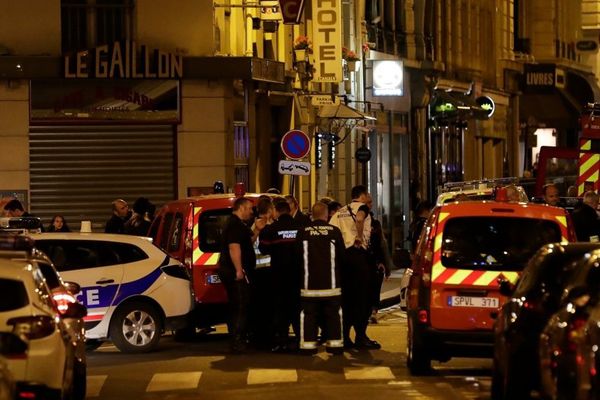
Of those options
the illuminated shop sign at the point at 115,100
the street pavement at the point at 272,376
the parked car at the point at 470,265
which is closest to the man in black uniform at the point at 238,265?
Result: the street pavement at the point at 272,376

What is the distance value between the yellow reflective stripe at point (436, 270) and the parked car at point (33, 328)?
4372 mm

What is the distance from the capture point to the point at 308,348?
18938mm

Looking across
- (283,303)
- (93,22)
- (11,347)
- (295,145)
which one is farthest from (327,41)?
(11,347)

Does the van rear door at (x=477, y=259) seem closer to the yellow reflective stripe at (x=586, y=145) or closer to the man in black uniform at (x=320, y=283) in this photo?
the man in black uniform at (x=320, y=283)

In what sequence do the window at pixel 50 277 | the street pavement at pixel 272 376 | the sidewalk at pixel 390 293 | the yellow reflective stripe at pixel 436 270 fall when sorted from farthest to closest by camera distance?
the sidewalk at pixel 390 293
the yellow reflective stripe at pixel 436 270
the street pavement at pixel 272 376
the window at pixel 50 277

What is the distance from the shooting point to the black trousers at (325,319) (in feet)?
61.6

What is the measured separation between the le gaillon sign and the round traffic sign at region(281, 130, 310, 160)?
84.5 inches

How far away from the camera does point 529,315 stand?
12.8 m

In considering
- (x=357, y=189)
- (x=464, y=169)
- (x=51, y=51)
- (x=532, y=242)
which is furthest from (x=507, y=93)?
(x=532, y=242)

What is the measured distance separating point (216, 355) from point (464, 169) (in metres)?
37.3

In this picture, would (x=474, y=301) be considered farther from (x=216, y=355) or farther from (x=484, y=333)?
(x=216, y=355)

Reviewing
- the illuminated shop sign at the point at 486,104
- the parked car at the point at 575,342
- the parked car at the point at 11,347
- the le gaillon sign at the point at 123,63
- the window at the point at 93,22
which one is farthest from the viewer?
the illuminated shop sign at the point at 486,104

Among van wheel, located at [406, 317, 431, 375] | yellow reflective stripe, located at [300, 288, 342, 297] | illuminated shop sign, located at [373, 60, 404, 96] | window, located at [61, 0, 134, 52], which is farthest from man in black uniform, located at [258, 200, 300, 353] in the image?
illuminated shop sign, located at [373, 60, 404, 96]

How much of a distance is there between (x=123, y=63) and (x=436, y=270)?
47.1ft
